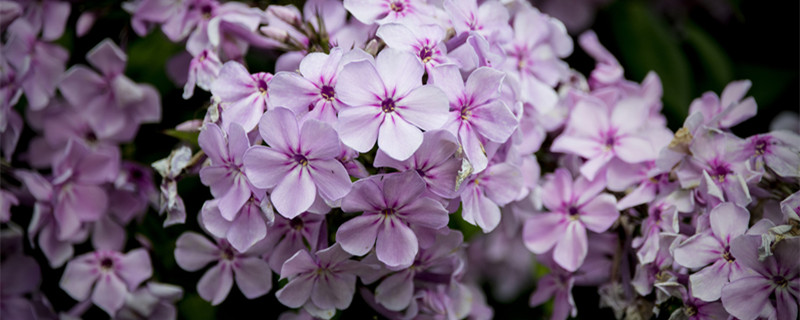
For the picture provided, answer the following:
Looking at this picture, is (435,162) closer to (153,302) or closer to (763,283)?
(763,283)

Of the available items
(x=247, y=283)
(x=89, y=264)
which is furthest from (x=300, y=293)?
(x=89, y=264)

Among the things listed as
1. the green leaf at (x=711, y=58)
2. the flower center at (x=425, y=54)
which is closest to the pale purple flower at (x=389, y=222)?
the flower center at (x=425, y=54)

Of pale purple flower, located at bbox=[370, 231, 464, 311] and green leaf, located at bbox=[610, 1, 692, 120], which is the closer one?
pale purple flower, located at bbox=[370, 231, 464, 311]

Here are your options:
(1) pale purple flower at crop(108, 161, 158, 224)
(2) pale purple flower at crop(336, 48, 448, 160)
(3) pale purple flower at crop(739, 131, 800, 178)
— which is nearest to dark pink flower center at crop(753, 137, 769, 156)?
(3) pale purple flower at crop(739, 131, 800, 178)

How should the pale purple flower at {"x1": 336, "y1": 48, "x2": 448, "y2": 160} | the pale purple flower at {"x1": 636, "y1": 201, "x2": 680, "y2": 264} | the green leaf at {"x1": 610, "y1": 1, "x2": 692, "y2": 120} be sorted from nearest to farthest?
the pale purple flower at {"x1": 336, "y1": 48, "x2": 448, "y2": 160}, the pale purple flower at {"x1": 636, "y1": 201, "x2": 680, "y2": 264}, the green leaf at {"x1": 610, "y1": 1, "x2": 692, "y2": 120}

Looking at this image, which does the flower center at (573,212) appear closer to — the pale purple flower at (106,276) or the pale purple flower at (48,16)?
the pale purple flower at (106,276)

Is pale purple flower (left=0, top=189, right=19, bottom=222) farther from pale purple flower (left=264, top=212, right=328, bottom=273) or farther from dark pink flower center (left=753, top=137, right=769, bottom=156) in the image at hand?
dark pink flower center (left=753, top=137, right=769, bottom=156)
